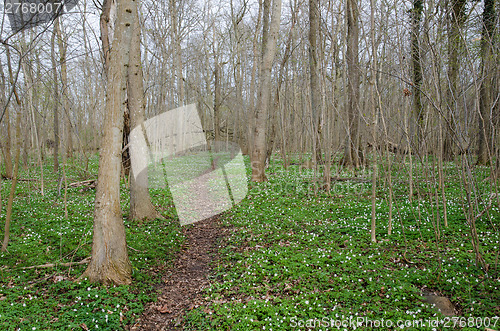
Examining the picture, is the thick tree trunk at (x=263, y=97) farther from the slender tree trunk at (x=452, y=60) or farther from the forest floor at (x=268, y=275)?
the slender tree trunk at (x=452, y=60)

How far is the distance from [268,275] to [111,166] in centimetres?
313

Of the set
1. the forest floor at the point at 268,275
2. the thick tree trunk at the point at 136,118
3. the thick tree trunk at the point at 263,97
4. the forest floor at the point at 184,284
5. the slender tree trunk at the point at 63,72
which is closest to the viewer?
the forest floor at the point at 268,275

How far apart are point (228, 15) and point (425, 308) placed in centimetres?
2598

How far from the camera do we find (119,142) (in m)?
4.55

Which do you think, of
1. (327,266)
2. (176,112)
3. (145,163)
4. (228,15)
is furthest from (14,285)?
(176,112)

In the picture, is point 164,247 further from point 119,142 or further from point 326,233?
point 326,233

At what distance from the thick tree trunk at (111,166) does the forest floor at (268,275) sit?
307 mm

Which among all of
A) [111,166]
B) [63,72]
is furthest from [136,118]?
[63,72]

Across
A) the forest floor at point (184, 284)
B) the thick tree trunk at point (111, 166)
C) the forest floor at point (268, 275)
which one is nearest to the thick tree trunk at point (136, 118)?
the forest floor at point (268, 275)

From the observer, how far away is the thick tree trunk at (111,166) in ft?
14.6

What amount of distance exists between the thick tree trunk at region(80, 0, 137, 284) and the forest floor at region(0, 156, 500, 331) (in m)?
0.31

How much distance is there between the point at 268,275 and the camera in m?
4.77

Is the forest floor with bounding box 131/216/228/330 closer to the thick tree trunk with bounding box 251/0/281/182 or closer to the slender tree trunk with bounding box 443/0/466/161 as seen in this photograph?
the slender tree trunk with bounding box 443/0/466/161

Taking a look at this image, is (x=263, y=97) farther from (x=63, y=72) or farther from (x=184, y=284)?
(x=63, y=72)
